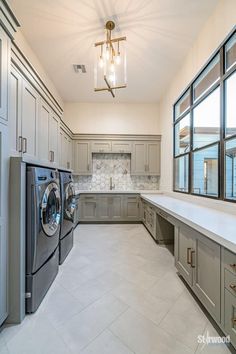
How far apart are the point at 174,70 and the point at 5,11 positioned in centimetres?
317

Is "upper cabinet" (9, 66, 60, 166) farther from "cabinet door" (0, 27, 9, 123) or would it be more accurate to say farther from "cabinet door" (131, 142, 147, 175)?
"cabinet door" (131, 142, 147, 175)

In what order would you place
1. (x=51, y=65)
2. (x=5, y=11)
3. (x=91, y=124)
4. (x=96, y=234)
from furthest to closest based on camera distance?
(x=91, y=124) < (x=96, y=234) < (x=51, y=65) < (x=5, y=11)

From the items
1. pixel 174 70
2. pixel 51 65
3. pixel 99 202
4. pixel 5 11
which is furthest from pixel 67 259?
pixel 174 70

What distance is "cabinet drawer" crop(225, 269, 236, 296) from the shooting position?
1.22m

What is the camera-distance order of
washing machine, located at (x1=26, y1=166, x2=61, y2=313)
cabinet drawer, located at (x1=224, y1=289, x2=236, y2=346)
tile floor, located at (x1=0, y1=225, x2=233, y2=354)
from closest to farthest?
cabinet drawer, located at (x1=224, y1=289, x2=236, y2=346), tile floor, located at (x1=0, y1=225, x2=233, y2=354), washing machine, located at (x1=26, y1=166, x2=61, y2=313)

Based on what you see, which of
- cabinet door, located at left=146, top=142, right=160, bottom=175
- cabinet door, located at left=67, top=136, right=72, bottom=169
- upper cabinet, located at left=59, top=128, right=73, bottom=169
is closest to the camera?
upper cabinet, located at left=59, top=128, right=73, bottom=169

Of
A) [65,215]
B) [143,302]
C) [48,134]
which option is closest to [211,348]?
[143,302]

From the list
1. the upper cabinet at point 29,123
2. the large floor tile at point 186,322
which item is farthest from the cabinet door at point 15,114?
the large floor tile at point 186,322

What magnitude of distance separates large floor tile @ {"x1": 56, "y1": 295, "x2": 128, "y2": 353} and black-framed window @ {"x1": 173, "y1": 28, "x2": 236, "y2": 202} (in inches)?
67.6

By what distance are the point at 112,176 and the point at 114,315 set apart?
3918 mm

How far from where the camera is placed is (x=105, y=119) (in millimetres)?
5340

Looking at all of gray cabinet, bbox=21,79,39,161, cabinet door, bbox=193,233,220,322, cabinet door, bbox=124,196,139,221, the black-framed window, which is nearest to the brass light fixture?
gray cabinet, bbox=21,79,39,161

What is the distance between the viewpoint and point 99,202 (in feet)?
15.8

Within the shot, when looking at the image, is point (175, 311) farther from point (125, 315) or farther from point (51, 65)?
point (51, 65)
